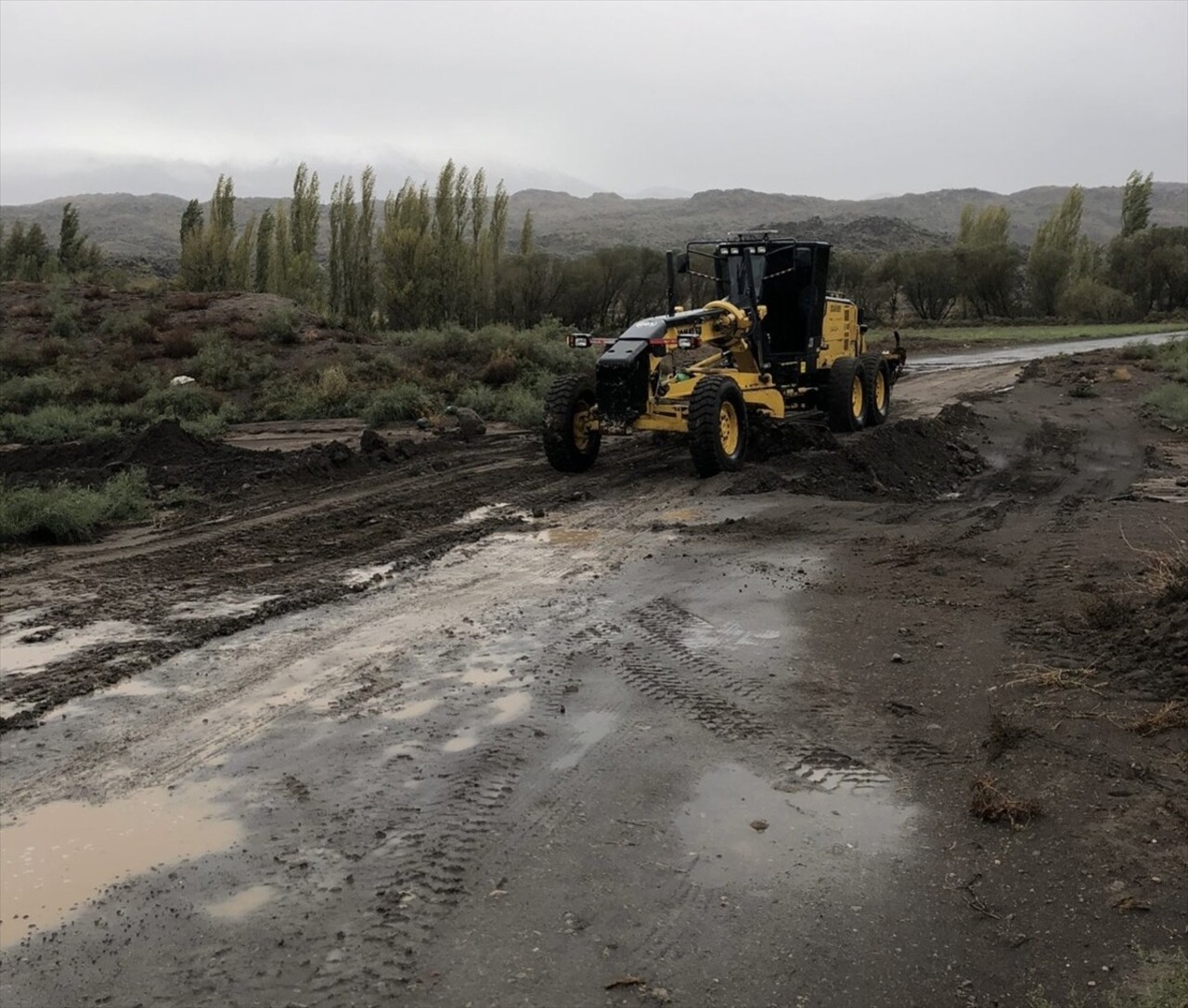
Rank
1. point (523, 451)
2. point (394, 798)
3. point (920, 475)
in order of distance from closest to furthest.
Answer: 1. point (394, 798)
2. point (920, 475)
3. point (523, 451)

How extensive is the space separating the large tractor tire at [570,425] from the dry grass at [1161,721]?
8.69 m

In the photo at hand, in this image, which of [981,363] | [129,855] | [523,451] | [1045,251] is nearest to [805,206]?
[1045,251]

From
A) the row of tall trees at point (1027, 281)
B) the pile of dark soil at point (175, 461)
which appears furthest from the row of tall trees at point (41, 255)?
the row of tall trees at point (1027, 281)

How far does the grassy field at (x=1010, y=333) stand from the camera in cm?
4003

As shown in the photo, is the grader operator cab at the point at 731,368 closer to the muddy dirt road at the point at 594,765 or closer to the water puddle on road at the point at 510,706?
the muddy dirt road at the point at 594,765

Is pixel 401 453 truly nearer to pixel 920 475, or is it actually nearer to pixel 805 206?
pixel 920 475

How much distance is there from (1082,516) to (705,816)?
24.4 feet

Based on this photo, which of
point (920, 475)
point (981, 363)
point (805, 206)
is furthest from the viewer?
point (805, 206)

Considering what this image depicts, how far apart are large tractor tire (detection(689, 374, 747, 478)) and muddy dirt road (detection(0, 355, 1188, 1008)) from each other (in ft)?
7.35

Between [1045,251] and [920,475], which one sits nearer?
[920,475]

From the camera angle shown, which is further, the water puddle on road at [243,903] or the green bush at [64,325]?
the green bush at [64,325]

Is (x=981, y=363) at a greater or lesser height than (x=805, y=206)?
lesser

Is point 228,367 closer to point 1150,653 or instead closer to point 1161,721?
point 1150,653

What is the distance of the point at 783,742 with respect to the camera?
5.82 meters
